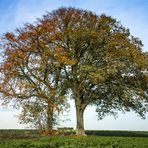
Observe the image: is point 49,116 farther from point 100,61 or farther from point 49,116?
point 100,61

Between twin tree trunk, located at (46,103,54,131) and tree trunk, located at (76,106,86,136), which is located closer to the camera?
twin tree trunk, located at (46,103,54,131)

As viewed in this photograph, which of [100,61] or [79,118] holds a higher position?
[100,61]

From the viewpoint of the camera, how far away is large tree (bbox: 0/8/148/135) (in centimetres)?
5097

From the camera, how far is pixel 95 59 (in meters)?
52.0

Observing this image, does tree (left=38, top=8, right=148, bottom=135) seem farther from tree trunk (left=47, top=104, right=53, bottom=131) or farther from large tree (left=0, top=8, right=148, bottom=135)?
tree trunk (left=47, top=104, right=53, bottom=131)

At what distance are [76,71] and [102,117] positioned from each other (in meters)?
7.69

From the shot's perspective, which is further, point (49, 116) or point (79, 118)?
point (79, 118)

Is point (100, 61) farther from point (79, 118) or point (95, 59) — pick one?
point (79, 118)

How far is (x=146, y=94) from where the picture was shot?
5353 cm

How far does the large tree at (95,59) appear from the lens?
167 feet

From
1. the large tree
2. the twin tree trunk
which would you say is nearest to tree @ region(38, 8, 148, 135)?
the large tree

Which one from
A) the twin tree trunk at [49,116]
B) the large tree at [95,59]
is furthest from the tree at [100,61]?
the twin tree trunk at [49,116]

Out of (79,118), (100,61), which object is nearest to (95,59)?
(100,61)

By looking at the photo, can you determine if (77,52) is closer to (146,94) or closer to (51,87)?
(51,87)
